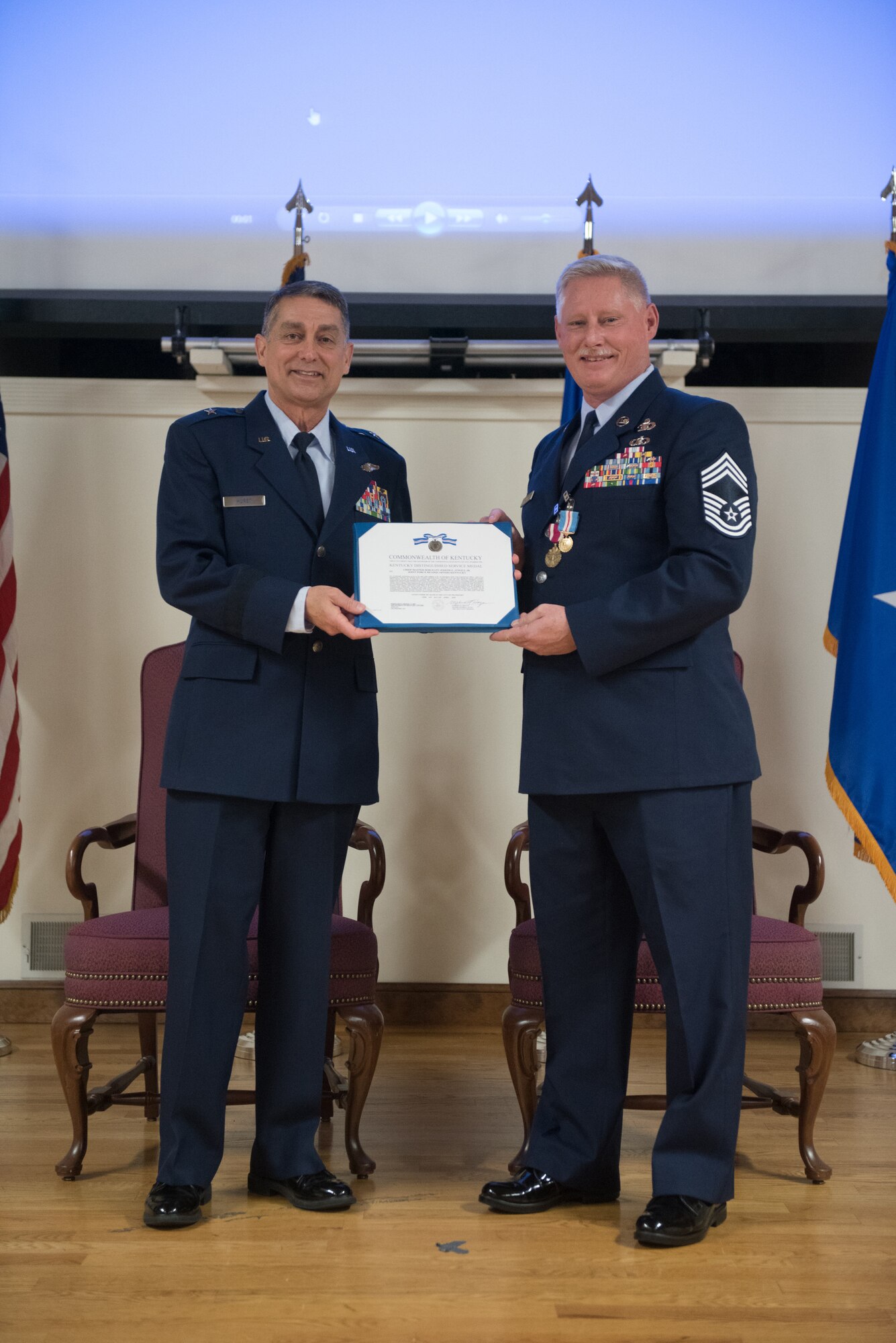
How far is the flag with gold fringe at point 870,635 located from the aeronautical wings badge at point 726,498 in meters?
1.39

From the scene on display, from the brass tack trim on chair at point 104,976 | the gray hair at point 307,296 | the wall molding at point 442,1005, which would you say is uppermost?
the gray hair at point 307,296

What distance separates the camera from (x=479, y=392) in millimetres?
4055

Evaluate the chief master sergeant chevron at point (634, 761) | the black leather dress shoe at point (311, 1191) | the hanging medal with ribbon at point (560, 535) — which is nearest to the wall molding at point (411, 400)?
the chief master sergeant chevron at point (634, 761)

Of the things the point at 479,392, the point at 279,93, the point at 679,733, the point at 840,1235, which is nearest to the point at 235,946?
→ the point at 679,733

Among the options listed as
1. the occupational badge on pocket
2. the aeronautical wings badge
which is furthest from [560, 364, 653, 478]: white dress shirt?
the occupational badge on pocket

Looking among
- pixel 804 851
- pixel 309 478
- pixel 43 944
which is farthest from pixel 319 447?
pixel 43 944

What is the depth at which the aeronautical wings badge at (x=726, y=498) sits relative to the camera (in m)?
2.24

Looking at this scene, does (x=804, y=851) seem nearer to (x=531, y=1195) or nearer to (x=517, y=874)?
(x=517, y=874)

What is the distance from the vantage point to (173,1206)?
2285 mm

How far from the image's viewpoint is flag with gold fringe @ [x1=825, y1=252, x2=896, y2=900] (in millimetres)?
3428

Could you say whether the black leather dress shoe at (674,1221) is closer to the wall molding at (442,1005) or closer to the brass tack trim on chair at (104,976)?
the brass tack trim on chair at (104,976)

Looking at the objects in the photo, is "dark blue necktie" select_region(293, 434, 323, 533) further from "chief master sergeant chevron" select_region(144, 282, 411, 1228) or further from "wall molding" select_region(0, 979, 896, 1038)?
→ "wall molding" select_region(0, 979, 896, 1038)

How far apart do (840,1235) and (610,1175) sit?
0.44 m

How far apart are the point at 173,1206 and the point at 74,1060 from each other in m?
0.49
